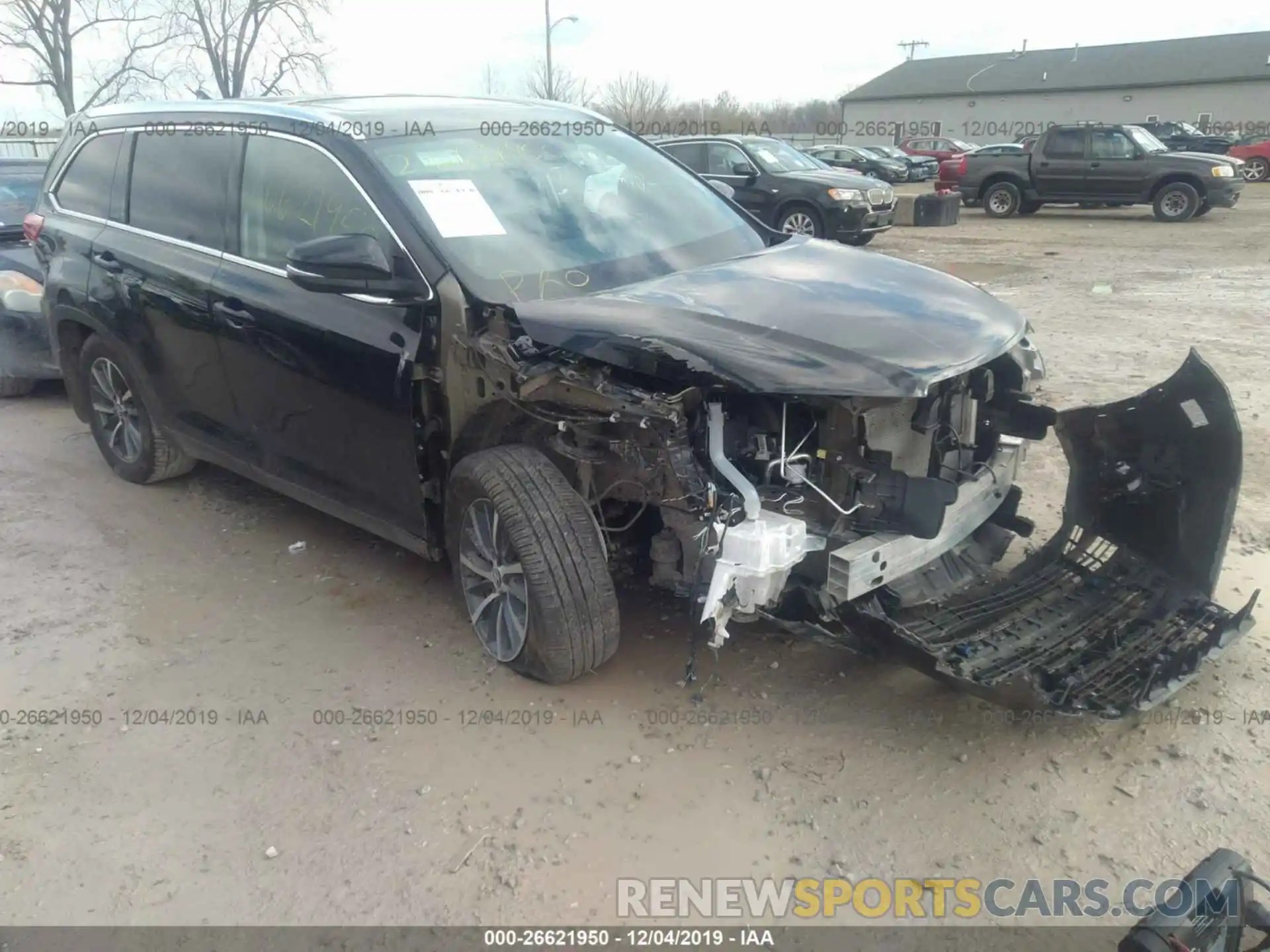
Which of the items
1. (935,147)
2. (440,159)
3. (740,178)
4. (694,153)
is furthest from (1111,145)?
(935,147)

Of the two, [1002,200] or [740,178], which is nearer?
[740,178]

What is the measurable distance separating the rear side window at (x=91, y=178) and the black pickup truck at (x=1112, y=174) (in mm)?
17392

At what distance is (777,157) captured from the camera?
14891 millimetres

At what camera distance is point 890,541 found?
115 inches

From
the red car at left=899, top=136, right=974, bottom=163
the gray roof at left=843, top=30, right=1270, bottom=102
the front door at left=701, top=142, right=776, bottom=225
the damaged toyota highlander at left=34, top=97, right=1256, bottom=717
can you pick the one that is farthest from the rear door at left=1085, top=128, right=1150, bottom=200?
the gray roof at left=843, top=30, right=1270, bottom=102

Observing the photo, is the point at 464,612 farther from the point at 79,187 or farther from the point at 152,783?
the point at 79,187

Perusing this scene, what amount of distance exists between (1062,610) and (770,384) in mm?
1463

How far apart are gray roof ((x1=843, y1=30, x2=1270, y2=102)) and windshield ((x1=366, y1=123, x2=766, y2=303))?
174ft

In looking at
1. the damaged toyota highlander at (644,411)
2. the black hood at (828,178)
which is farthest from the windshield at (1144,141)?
the damaged toyota highlander at (644,411)

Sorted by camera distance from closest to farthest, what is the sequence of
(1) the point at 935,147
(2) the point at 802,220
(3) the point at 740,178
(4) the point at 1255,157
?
(2) the point at 802,220
(3) the point at 740,178
(4) the point at 1255,157
(1) the point at 935,147

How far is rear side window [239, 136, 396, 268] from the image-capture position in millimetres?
3510

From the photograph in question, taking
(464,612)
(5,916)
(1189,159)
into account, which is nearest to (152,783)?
(5,916)

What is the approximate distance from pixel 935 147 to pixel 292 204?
37707mm

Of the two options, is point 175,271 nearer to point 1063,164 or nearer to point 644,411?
point 644,411
